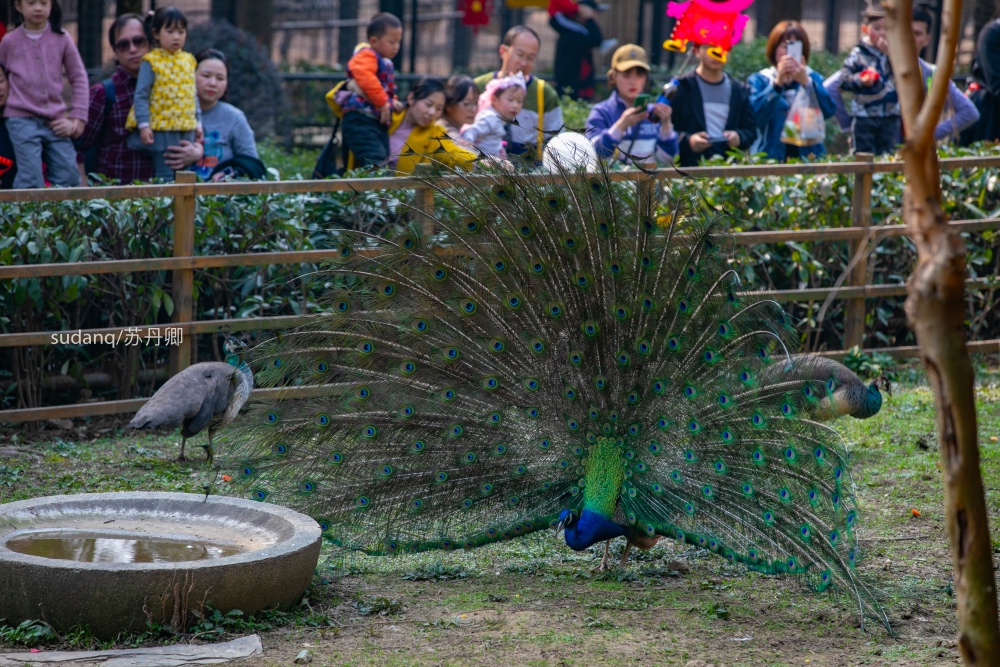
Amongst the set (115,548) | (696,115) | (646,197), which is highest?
(696,115)

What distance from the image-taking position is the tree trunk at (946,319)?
95.9 inches

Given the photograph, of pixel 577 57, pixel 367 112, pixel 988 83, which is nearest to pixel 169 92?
pixel 367 112

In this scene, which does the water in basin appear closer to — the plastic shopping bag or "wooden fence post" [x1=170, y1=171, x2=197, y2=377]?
"wooden fence post" [x1=170, y1=171, x2=197, y2=377]

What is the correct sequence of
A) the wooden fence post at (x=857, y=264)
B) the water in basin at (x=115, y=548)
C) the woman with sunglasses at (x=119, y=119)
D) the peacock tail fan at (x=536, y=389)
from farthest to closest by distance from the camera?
the wooden fence post at (x=857, y=264), the woman with sunglasses at (x=119, y=119), the peacock tail fan at (x=536, y=389), the water in basin at (x=115, y=548)

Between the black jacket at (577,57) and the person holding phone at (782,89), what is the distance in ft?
25.7

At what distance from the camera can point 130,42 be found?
856cm

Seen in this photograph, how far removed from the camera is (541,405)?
5.22 meters

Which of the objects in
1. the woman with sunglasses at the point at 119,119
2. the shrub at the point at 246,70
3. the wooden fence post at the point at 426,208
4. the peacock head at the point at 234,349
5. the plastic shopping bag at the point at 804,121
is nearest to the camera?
the wooden fence post at the point at 426,208

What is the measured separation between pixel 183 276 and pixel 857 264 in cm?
469

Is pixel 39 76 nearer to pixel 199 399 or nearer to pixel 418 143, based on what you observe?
pixel 418 143

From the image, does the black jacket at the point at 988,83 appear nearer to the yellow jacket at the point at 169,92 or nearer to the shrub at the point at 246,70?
the yellow jacket at the point at 169,92

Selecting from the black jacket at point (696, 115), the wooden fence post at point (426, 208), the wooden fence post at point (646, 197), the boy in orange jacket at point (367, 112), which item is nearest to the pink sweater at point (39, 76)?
the boy in orange jacket at point (367, 112)

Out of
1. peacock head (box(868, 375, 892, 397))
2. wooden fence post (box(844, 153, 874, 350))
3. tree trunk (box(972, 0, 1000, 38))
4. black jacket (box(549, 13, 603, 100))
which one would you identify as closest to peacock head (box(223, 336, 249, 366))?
peacock head (box(868, 375, 892, 397))

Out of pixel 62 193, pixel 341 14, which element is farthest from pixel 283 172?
pixel 341 14
